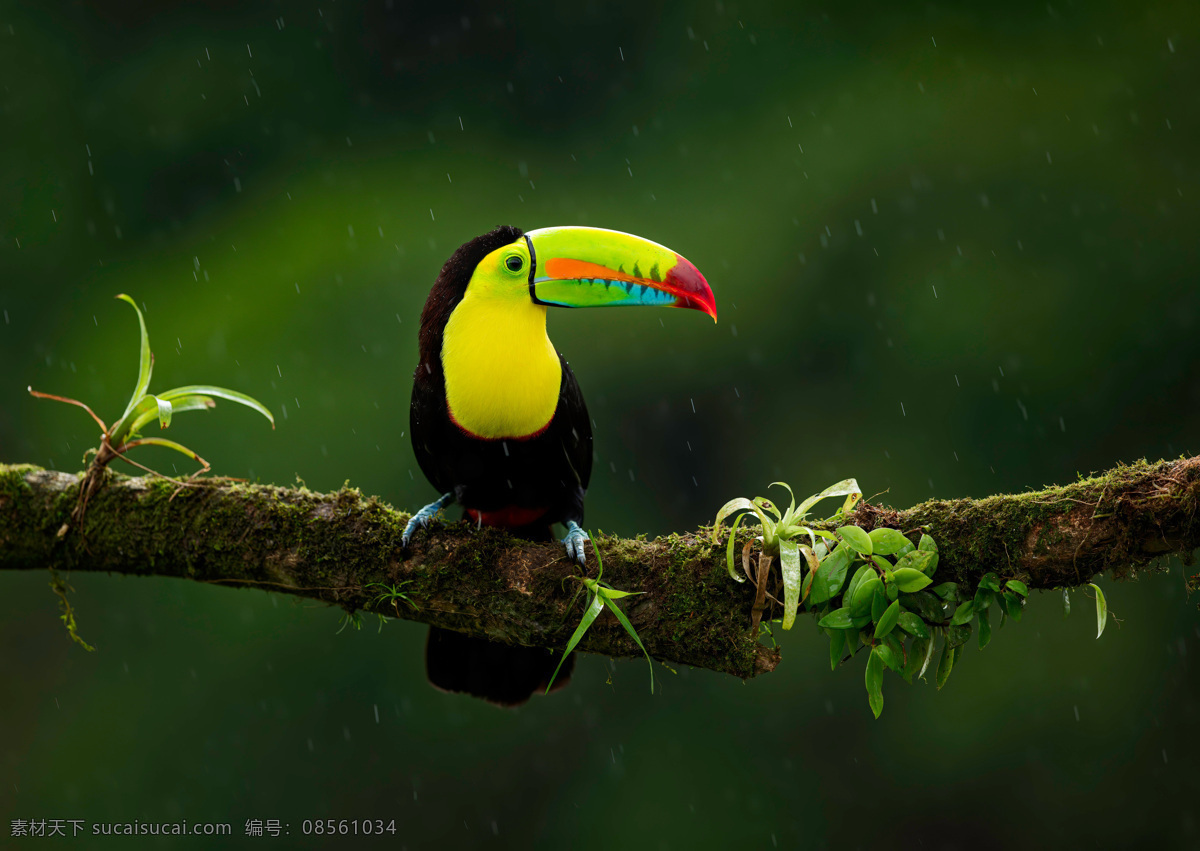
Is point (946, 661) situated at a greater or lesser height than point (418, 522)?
lesser

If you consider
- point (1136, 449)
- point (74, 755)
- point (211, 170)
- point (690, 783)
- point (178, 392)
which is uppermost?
point (211, 170)

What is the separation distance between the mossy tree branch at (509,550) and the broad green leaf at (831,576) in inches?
5.9

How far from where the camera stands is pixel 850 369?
258 inches

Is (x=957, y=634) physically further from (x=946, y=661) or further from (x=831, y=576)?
(x=831, y=576)

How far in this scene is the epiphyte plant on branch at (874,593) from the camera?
204cm

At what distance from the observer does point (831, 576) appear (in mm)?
2084

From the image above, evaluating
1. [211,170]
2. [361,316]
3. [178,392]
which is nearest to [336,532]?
[178,392]

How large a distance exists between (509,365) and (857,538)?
104cm

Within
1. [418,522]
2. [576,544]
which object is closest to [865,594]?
[576,544]

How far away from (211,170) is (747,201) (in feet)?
14.2

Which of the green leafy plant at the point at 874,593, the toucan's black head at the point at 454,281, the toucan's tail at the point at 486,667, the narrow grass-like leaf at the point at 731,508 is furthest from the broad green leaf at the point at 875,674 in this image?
the toucan's black head at the point at 454,281

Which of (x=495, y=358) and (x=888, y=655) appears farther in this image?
(x=495, y=358)

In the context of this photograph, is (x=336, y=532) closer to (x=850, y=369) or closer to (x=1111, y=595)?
Result: (x=850, y=369)

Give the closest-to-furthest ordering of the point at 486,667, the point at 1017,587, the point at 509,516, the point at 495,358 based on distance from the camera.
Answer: the point at 1017,587
the point at 495,358
the point at 486,667
the point at 509,516
